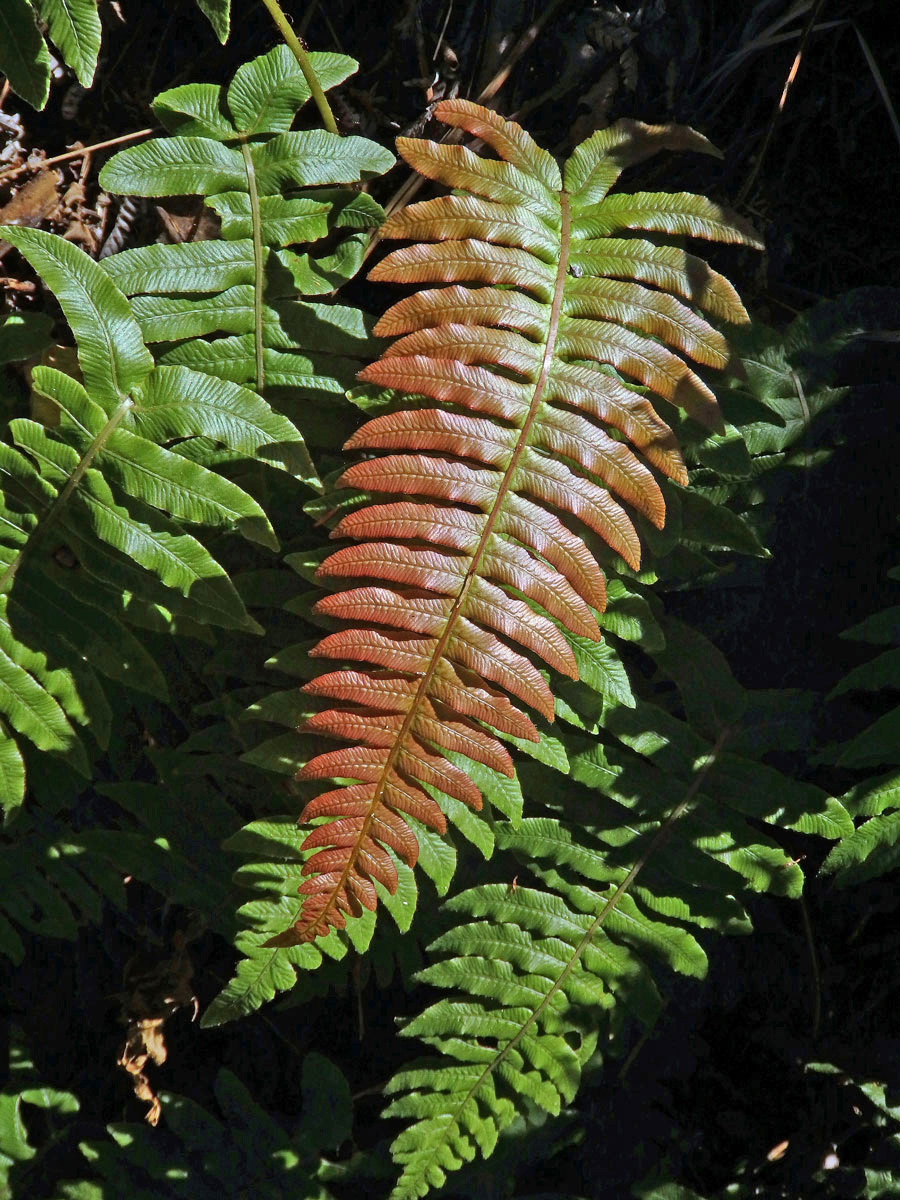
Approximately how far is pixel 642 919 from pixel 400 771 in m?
0.64

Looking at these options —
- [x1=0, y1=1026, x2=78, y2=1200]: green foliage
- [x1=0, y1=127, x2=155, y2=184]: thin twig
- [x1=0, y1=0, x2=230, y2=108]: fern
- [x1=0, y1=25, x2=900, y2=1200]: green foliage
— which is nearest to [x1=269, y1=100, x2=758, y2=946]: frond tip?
[x1=0, y1=25, x2=900, y2=1200]: green foliage

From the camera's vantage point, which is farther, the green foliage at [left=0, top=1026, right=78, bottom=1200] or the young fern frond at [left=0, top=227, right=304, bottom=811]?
the green foliage at [left=0, top=1026, right=78, bottom=1200]

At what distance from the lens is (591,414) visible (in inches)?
60.4

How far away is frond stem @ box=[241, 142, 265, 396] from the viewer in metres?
1.64

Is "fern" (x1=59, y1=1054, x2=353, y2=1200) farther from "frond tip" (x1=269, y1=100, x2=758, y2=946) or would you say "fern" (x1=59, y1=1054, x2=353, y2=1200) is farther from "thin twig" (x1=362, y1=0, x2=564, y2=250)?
"thin twig" (x1=362, y1=0, x2=564, y2=250)

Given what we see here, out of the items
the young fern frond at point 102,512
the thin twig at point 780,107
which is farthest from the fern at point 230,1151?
the thin twig at point 780,107

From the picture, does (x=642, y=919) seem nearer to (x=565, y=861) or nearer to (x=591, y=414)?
(x=565, y=861)

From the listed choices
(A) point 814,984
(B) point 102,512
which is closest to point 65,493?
(B) point 102,512

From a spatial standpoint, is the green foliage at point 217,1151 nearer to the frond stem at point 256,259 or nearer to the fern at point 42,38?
the frond stem at point 256,259

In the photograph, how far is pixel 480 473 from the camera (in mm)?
1492

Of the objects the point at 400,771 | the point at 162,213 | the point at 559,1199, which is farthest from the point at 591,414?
the point at 559,1199

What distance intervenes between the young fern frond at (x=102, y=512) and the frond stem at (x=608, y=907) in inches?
33.3

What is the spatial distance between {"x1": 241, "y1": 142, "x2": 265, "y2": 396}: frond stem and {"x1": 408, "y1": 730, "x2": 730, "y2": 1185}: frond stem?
42.7 inches

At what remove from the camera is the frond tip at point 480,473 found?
146 cm
